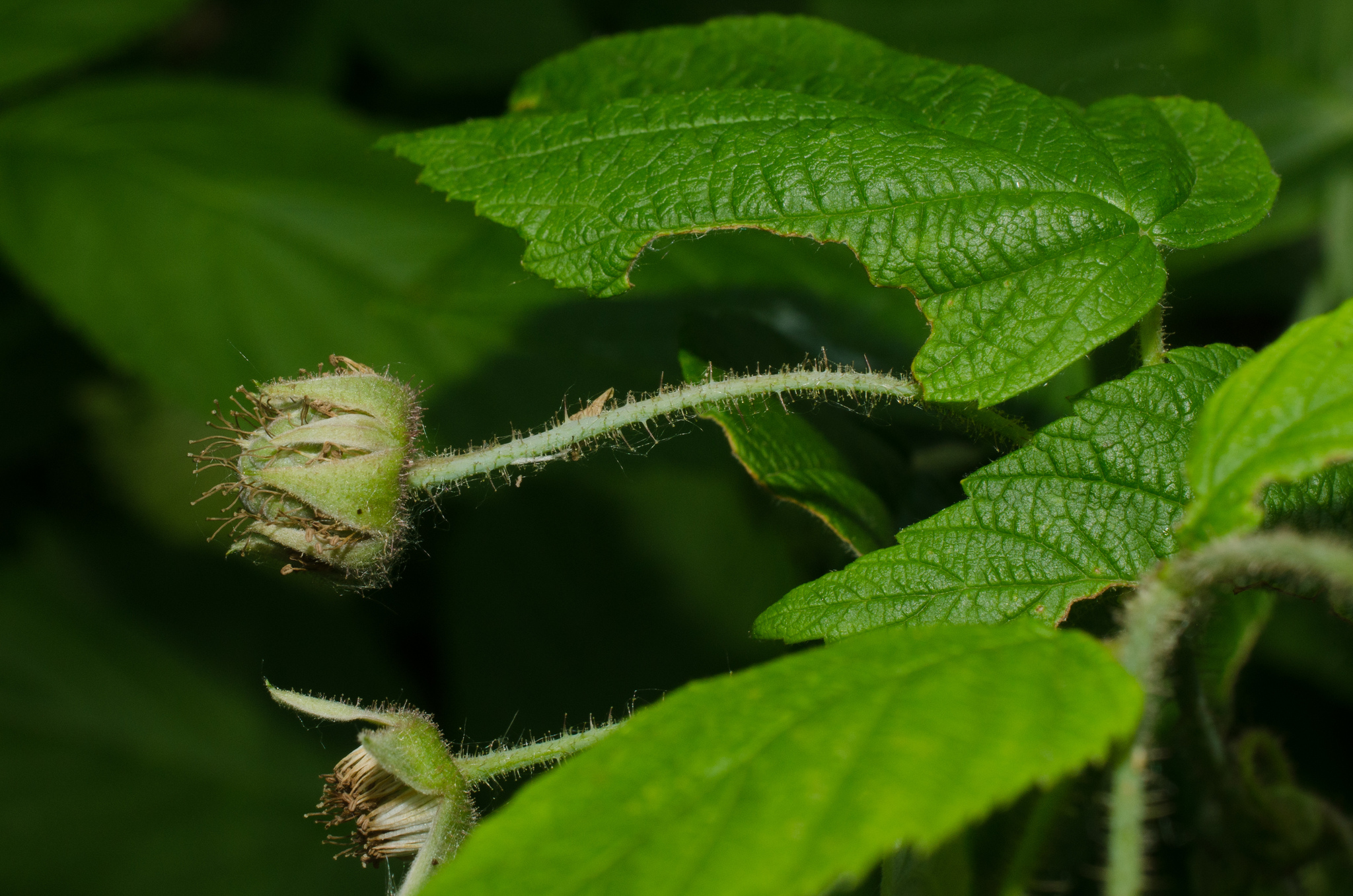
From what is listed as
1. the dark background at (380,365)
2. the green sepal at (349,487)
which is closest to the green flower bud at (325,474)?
the green sepal at (349,487)

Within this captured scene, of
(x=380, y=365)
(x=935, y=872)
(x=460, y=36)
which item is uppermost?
(x=460, y=36)

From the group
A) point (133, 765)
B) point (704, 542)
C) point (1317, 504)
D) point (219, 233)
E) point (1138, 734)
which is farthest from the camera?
point (133, 765)

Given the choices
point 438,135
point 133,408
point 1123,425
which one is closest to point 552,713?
point 133,408

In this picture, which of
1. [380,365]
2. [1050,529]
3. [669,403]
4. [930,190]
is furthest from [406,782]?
[380,365]

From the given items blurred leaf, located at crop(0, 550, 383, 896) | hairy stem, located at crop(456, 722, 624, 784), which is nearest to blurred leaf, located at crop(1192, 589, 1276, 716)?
hairy stem, located at crop(456, 722, 624, 784)

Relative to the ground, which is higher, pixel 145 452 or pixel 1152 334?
pixel 145 452

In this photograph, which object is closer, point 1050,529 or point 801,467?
point 1050,529

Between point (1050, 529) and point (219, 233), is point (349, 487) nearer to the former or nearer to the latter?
point (1050, 529)

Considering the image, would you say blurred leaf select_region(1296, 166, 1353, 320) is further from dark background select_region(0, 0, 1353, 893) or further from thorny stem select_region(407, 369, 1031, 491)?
thorny stem select_region(407, 369, 1031, 491)

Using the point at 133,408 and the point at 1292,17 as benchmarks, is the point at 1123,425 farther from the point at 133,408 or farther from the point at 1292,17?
the point at 133,408
